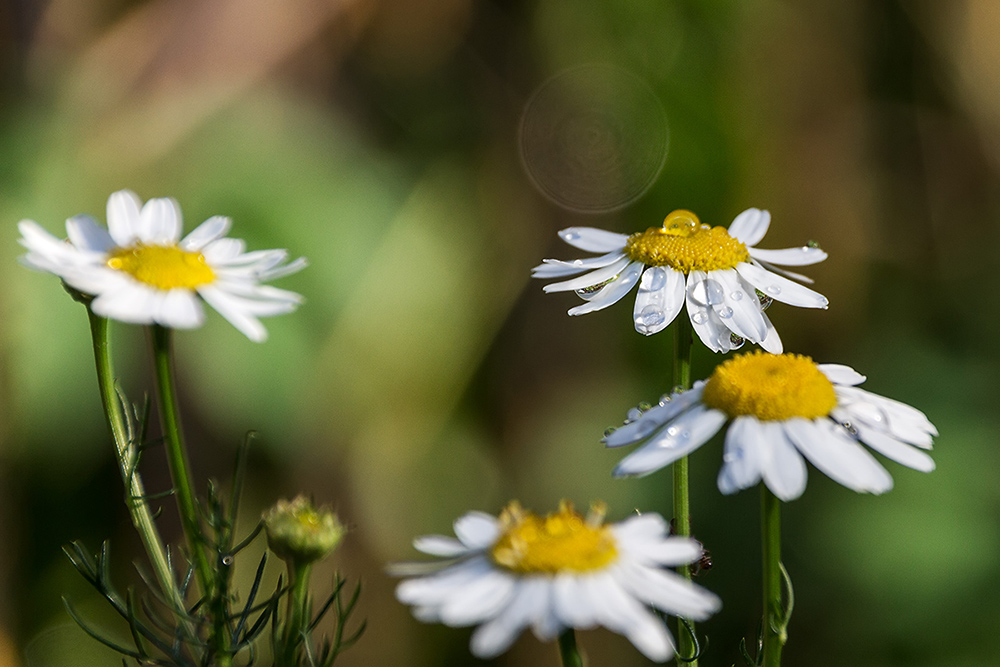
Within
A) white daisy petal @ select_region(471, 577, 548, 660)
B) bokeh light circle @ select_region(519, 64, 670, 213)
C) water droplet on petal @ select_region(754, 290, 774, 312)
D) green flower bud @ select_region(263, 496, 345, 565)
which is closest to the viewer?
white daisy petal @ select_region(471, 577, 548, 660)

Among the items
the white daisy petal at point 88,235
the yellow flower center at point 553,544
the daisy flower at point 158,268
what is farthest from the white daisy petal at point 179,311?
the yellow flower center at point 553,544

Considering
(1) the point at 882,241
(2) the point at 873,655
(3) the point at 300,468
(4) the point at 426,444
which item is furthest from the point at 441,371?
(1) the point at 882,241

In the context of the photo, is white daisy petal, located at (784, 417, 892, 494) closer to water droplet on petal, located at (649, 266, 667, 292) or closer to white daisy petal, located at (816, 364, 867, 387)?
white daisy petal, located at (816, 364, 867, 387)

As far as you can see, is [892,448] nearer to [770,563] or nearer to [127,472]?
[770,563]

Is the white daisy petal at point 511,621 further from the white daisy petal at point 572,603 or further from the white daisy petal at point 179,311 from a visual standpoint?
the white daisy petal at point 179,311

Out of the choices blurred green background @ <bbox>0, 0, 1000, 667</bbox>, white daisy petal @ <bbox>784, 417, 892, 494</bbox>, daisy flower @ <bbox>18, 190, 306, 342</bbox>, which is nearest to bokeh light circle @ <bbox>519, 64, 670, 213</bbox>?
blurred green background @ <bbox>0, 0, 1000, 667</bbox>

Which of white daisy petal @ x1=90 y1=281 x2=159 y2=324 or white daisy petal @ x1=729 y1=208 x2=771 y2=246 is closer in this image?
white daisy petal @ x1=90 y1=281 x2=159 y2=324

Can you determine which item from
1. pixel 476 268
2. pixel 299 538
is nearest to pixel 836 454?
pixel 299 538
